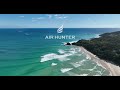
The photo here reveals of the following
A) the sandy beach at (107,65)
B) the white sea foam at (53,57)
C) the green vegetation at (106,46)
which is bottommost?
the sandy beach at (107,65)

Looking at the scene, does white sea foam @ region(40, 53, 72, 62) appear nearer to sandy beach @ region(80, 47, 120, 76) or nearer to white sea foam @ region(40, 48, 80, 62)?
white sea foam @ region(40, 48, 80, 62)

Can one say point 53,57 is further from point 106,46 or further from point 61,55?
point 106,46

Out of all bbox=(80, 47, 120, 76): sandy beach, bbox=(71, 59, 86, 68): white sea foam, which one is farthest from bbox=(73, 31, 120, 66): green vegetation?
bbox=(71, 59, 86, 68): white sea foam

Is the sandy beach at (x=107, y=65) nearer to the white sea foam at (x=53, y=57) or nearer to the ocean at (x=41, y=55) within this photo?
the ocean at (x=41, y=55)

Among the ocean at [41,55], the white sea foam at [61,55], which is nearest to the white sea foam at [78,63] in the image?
the ocean at [41,55]
